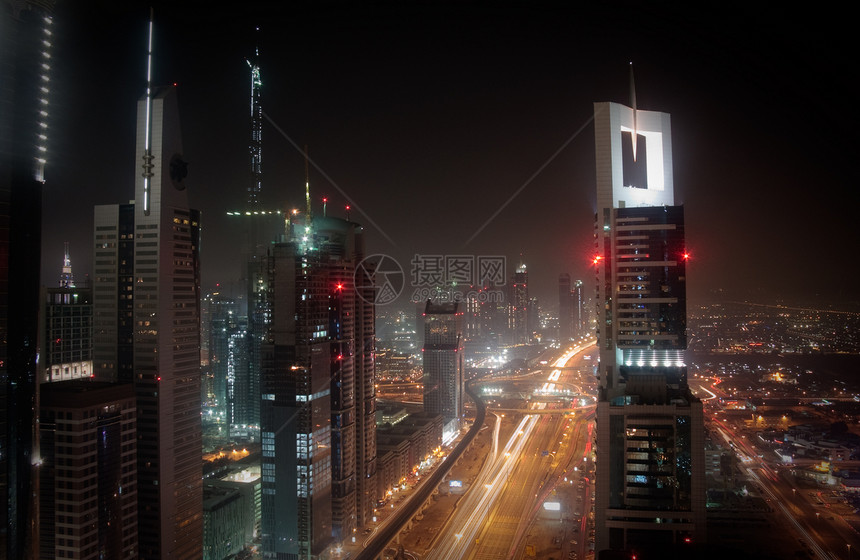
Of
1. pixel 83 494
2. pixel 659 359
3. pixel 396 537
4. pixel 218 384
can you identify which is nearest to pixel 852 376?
pixel 659 359

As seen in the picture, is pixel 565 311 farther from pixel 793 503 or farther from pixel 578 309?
pixel 793 503

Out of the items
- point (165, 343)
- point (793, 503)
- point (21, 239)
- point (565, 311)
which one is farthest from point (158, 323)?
point (565, 311)

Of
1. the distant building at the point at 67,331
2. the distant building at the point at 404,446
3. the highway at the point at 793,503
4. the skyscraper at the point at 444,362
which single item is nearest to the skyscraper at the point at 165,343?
the distant building at the point at 67,331

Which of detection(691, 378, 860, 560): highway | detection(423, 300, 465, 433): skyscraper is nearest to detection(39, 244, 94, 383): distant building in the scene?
detection(423, 300, 465, 433): skyscraper

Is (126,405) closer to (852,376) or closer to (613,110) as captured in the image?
(613,110)

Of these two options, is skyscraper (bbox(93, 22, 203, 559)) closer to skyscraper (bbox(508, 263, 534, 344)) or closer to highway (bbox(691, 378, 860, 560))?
highway (bbox(691, 378, 860, 560))

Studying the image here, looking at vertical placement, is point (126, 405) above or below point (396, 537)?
above
